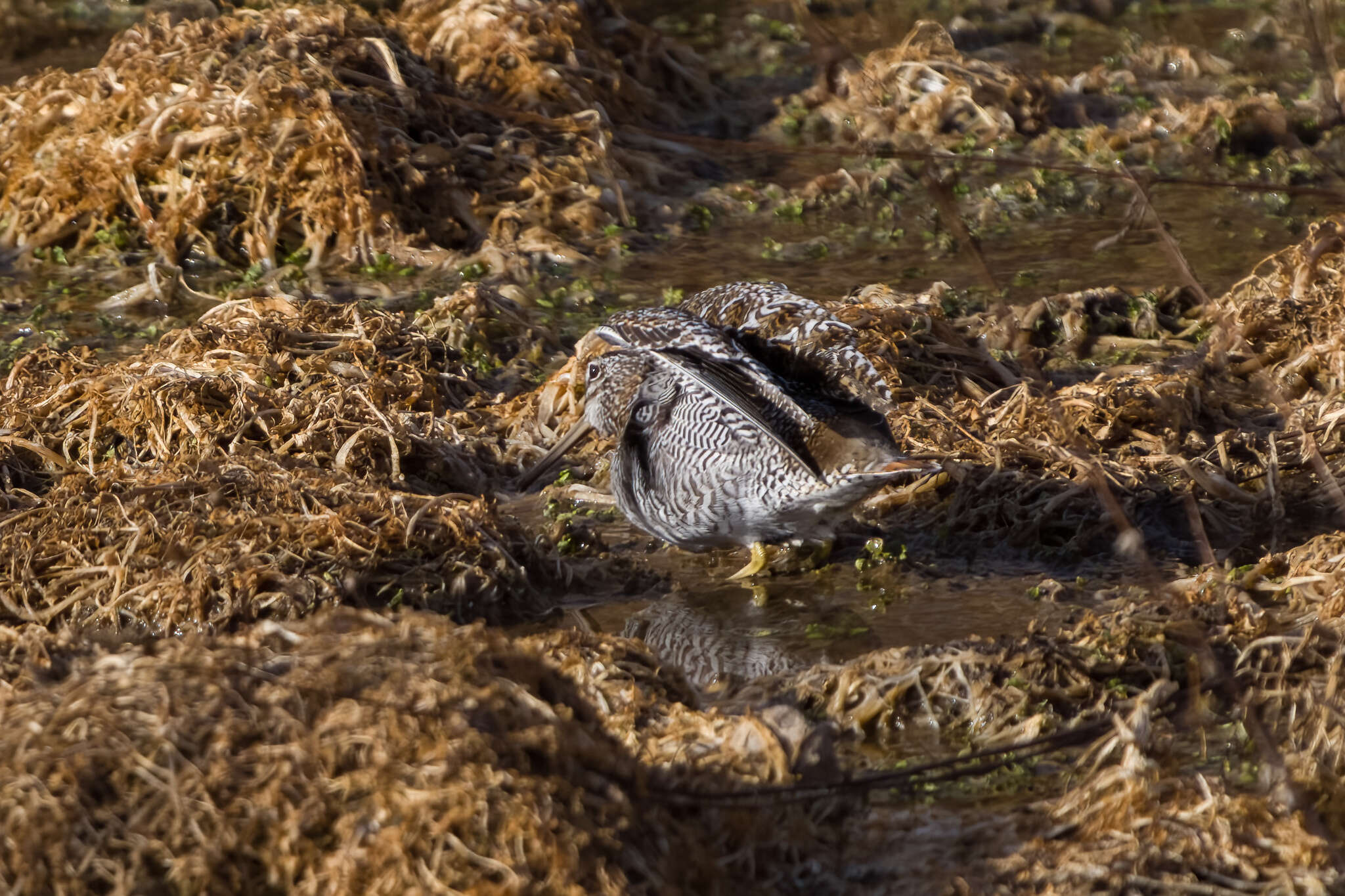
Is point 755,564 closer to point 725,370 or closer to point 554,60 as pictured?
point 725,370

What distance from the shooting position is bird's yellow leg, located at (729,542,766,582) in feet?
18.2

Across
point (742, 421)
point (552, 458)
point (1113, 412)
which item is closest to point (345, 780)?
point (742, 421)

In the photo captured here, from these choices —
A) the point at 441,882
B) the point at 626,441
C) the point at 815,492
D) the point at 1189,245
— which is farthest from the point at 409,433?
the point at 1189,245

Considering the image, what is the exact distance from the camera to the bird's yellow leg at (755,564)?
554 cm

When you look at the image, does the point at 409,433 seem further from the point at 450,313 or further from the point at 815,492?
the point at 815,492

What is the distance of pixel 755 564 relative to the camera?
18.3ft

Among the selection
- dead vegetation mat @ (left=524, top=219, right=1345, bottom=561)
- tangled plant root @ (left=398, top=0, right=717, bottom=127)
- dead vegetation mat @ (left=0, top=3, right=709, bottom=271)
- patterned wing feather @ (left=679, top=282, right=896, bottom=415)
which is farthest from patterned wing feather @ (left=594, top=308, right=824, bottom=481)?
tangled plant root @ (left=398, top=0, right=717, bottom=127)

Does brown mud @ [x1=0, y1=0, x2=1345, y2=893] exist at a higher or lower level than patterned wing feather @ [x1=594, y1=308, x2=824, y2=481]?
lower

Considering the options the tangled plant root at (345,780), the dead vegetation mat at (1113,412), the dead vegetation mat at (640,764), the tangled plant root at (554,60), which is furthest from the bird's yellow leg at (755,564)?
the tangled plant root at (554,60)

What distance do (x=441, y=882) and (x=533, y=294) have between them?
18.3 feet

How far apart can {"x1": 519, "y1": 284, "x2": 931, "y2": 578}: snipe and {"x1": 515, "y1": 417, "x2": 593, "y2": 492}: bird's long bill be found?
0.45m

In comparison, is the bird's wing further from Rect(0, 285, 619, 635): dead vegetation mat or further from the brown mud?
Rect(0, 285, 619, 635): dead vegetation mat

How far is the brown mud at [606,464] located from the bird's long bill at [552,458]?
16 cm

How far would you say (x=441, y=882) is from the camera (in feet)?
9.53
